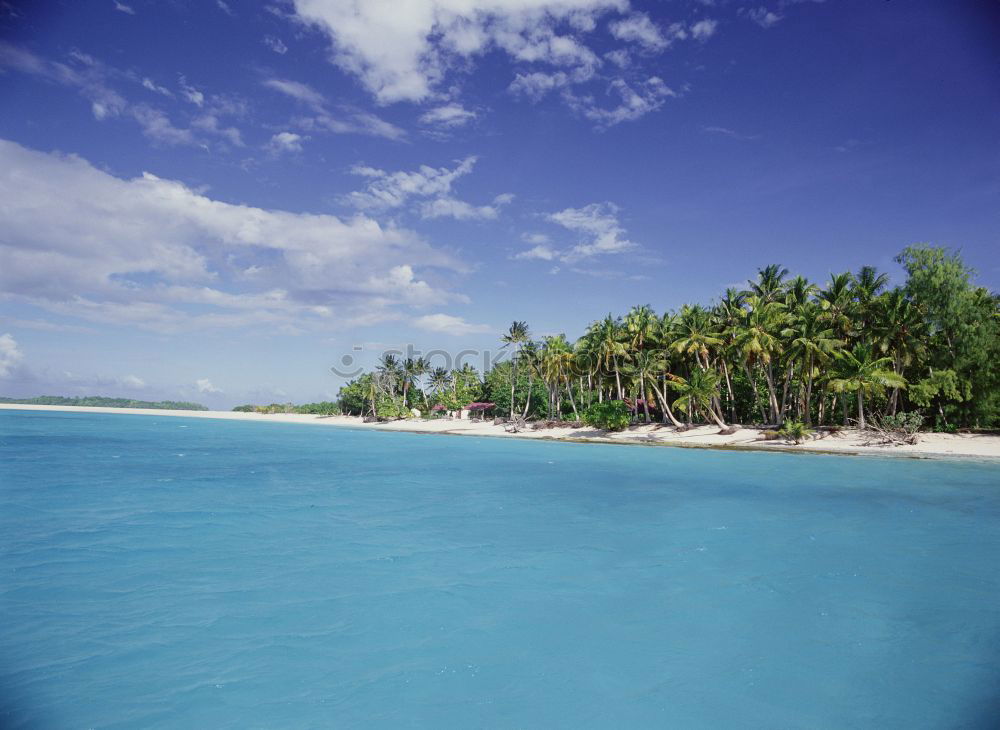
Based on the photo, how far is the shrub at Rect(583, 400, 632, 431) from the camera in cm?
4756

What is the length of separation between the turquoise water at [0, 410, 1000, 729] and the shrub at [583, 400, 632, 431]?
95.1 ft

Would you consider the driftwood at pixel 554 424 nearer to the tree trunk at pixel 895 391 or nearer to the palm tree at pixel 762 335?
the palm tree at pixel 762 335

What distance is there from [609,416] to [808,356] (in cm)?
1677

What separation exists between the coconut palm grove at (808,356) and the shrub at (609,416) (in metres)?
0.11

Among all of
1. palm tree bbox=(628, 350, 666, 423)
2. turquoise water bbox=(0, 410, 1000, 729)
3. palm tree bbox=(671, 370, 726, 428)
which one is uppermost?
palm tree bbox=(628, 350, 666, 423)

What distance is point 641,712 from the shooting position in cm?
584

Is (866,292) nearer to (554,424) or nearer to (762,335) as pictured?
(762,335)

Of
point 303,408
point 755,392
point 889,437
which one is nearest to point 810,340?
point 889,437

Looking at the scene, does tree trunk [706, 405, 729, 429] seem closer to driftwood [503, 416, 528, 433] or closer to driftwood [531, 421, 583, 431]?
driftwood [531, 421, 583, 431]

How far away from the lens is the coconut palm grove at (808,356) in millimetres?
34312

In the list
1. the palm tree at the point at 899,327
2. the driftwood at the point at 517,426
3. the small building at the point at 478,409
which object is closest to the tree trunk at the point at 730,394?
the palm tree at the point at 899,327

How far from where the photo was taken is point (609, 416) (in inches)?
1874

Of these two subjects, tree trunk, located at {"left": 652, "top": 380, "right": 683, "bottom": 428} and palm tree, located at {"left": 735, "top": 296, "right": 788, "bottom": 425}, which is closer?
palm tree, located at {"left": 735, "top": 296, "right": 788, "bottom": 425}

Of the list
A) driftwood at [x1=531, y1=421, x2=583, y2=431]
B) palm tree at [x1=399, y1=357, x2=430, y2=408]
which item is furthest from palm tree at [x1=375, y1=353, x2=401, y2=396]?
driftwood at [x1=531, y1=421, x2=583, y2=431]
